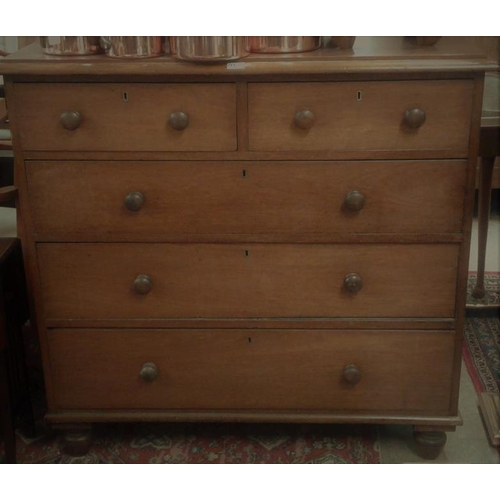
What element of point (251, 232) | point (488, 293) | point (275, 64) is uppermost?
point (275, 64)

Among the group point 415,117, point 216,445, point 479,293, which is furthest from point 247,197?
point 479,293

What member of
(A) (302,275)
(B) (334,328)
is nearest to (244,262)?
(A) (302,275)

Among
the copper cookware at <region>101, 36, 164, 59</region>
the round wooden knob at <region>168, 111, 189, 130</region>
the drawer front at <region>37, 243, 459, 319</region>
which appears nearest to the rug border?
the drawer front at <region>37, 243, 459, 319</region>

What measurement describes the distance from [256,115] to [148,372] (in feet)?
2.30

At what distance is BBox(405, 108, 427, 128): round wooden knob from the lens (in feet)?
5.06

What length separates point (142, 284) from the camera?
1731 mm

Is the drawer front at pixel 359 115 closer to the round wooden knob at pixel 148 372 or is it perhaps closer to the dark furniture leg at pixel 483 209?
the round wooden knob at pixel 148 372

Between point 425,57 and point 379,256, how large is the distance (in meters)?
0.46

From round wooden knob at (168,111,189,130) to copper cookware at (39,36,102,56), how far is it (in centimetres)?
25

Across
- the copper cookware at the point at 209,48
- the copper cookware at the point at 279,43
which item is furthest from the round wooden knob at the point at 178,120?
the copper cookware at the point at 279,43

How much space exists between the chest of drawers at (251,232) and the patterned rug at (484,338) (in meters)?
0.44

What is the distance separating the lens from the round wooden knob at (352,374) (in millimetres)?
1790

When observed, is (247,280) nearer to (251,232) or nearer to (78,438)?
(251,232)

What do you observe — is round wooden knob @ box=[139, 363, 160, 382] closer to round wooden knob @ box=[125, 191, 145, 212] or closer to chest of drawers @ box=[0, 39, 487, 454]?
chest of drawers @ box=[0, 39, 487, 454]
